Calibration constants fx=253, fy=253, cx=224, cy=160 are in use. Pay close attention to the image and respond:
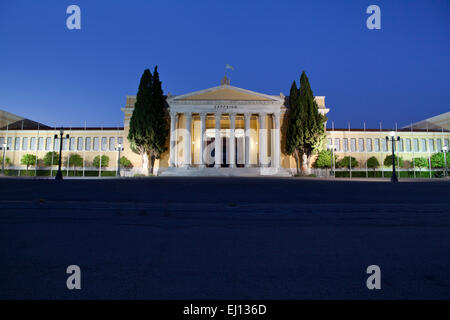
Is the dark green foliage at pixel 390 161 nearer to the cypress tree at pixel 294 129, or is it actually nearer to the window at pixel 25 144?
the cypress tree at pixel 294 129

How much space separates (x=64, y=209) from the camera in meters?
6.04

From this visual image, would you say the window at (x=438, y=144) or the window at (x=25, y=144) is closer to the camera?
the window at (x=438, y=144)

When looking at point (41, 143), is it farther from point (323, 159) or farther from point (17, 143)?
point (323, 159)

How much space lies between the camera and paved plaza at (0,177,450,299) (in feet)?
7.06

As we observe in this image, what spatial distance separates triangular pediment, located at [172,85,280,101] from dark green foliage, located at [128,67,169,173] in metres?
2.86

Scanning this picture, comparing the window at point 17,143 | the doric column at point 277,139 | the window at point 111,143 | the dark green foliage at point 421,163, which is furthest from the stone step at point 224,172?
the window at point 17,143

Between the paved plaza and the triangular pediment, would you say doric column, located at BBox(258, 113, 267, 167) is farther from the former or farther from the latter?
the paved plaza

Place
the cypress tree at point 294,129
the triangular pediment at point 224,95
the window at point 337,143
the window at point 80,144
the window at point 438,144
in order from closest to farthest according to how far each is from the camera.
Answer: the cypress tree at point 294,129
the triangular pediment at point 224,95
the window at point 337,143
the window at point 438,144
the window at point 80,144

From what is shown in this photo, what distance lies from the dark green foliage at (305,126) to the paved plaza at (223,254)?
94.4 ft

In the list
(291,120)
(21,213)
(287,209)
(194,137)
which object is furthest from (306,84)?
(21,213)

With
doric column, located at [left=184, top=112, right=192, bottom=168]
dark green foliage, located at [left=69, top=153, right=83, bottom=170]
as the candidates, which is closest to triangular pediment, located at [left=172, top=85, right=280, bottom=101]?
doric column, located at [left=184, top=112, right=192, bottom=168]

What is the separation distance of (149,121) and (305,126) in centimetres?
2056

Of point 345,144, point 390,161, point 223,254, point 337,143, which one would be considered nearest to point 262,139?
point 337,143

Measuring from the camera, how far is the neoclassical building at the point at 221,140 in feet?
113
